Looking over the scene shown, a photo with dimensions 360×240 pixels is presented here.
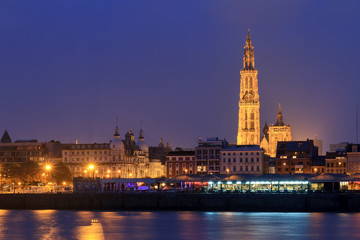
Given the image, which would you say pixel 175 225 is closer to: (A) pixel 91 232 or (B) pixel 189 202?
(A) pixel 91 232

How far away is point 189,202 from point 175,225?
2965cm

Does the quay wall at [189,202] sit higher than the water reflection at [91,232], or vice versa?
the quay wall at [189,202]

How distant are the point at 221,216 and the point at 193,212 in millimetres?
10533

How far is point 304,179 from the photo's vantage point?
156625mm

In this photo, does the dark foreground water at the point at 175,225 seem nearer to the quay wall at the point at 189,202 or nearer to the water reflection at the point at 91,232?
the water reflection at the point at 91,232

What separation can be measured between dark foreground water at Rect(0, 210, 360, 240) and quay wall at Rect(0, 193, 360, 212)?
6797 millimetres

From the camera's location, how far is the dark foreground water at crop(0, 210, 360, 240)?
102500 mm

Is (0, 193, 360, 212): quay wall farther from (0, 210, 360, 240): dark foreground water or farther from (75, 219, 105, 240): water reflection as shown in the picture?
(75, 219, 105, 240): water reflection

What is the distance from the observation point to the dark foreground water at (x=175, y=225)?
102 meters

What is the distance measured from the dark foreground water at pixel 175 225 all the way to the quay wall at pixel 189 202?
22.3 feet

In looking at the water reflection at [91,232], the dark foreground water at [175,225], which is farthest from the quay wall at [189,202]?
the water reflection at [91,232]

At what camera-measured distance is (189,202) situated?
14362 centimetres

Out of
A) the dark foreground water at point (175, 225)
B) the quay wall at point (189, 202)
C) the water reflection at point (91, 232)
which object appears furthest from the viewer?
the quay wall at point (189, 202)

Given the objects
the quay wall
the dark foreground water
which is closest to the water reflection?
the dark foreground water
